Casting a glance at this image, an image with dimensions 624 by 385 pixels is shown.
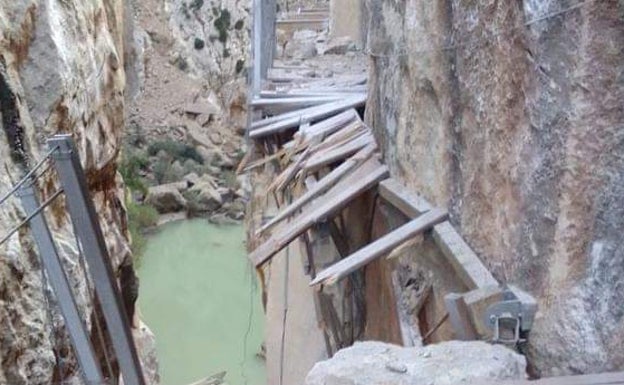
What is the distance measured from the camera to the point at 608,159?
2111mm

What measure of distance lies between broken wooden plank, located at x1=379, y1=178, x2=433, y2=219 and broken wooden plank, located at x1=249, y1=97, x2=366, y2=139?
68.1 inches

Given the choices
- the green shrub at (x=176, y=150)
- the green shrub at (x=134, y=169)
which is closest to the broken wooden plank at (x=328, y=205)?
the green shrub at (x=134, y=169)

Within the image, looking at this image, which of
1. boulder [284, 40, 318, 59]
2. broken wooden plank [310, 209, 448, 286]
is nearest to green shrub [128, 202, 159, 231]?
boulder [284, 40, 318, 59]

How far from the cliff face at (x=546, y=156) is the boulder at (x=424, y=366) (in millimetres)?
160

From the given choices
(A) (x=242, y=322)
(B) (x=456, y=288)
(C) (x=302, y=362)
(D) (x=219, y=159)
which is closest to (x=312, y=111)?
(C) (x=302, y=362)

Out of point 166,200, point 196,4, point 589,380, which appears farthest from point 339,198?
point 196,4

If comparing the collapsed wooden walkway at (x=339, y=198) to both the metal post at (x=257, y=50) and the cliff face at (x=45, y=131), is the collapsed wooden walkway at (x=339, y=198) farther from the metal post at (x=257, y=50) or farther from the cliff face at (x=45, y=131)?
the cliff face at (x=45, y=131)

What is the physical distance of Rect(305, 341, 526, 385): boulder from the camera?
7.22 ft

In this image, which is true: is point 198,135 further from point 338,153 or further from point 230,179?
point 338,153

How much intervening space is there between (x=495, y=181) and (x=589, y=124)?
1.96 ft

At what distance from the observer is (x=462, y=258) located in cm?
285

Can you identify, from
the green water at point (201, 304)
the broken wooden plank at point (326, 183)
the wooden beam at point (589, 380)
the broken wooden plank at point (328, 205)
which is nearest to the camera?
the wooden beam at point (589, 380)

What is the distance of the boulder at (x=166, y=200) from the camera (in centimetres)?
2388

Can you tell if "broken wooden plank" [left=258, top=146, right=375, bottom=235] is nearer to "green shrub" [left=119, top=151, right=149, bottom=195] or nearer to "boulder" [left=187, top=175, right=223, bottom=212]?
"boulder" [left=187, top=175, right=223, bottom=212]
